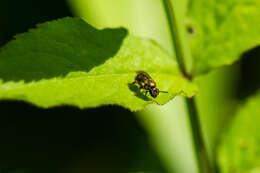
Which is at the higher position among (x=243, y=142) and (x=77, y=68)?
(x=243, y=142)

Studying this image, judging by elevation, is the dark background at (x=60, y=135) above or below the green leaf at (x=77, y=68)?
above

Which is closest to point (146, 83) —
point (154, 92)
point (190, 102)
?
point (154, 92)

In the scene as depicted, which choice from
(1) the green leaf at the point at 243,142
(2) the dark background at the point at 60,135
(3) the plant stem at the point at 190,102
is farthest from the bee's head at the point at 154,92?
(2) the dark background at the point at 60,135

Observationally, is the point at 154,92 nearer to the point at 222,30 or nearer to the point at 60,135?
Result: the point at 222,30

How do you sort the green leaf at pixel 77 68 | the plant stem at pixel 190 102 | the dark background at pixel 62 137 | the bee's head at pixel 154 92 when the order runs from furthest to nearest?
the dark background at pixel 62 137
the plant stem at pixel 190 102
the bee's head at pixel 154 92
the green leaf at pixel 77 68

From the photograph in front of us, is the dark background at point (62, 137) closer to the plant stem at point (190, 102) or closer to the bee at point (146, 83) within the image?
the plant stem at point (190, 102)

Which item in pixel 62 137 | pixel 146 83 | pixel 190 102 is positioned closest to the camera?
pixel 146 83

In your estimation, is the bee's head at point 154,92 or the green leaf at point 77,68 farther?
the bee's head at point 154,92
